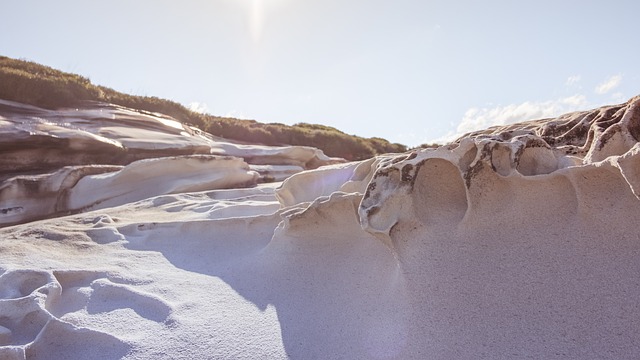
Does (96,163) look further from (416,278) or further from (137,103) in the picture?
(416,278)

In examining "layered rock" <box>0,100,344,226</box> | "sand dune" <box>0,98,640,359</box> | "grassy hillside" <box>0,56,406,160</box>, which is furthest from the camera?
"grassy hillside" <box>0,56,406,160</box>

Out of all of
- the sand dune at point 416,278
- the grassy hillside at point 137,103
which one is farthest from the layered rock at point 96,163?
the sand dune at point 416,278

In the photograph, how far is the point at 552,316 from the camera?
1654 mm

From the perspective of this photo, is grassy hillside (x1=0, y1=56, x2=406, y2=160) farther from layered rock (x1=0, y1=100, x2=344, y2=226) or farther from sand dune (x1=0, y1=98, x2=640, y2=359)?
sand dune (x1=0, y1=98, x2=640, y2=359)

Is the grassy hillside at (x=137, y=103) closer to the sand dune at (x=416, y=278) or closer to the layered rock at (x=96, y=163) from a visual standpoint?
the layered rock at (x=96, y=163)

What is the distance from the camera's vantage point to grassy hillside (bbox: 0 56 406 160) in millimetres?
8039

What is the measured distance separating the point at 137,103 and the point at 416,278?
10487 mm

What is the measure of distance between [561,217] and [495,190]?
29 centimetres

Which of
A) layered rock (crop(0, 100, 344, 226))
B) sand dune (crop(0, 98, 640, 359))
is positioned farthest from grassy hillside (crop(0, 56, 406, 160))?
sand dune (crop(0, 98, 640, 359))

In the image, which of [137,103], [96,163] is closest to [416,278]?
[96,163]

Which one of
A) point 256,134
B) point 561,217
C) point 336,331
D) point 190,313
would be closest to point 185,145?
point 256,134

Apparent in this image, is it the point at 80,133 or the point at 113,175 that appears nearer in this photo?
the point at 113,175

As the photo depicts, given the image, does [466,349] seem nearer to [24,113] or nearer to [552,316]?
[552,316]

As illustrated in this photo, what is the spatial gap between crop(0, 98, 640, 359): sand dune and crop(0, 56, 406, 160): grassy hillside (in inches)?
256
